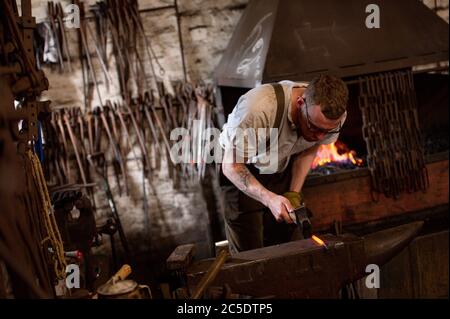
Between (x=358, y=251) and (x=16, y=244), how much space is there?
154 centimetres

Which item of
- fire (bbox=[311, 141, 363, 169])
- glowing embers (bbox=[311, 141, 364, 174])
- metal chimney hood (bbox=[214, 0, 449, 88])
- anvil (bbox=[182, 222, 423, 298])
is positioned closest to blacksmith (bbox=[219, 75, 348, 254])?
anvil (bbox=[182, 222, 423, 298])

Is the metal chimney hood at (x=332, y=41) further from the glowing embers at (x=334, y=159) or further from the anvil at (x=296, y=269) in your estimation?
the anvil at (x=296, y=269)

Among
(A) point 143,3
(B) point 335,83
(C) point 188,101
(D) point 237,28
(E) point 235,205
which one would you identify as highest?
(A) point 143,3

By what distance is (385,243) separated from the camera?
2348mm

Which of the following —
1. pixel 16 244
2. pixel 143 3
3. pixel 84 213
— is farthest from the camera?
pixel 143 3

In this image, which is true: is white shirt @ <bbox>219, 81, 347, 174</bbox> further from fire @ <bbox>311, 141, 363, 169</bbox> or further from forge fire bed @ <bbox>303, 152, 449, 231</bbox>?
fire @ <bbox>311, 141, 363, 169</bbox>

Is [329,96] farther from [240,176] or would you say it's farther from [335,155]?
[335,155]

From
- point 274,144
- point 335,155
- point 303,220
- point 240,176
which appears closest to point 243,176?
point 240,176

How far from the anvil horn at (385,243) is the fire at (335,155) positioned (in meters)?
1.65

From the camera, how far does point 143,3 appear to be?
13.7 feet

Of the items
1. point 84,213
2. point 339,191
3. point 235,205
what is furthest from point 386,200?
point 84,213

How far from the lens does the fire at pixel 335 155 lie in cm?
413

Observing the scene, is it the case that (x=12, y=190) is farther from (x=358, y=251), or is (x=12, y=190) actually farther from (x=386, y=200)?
(x=386, y=200)

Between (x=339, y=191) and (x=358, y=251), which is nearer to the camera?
(x=358, y=251)
